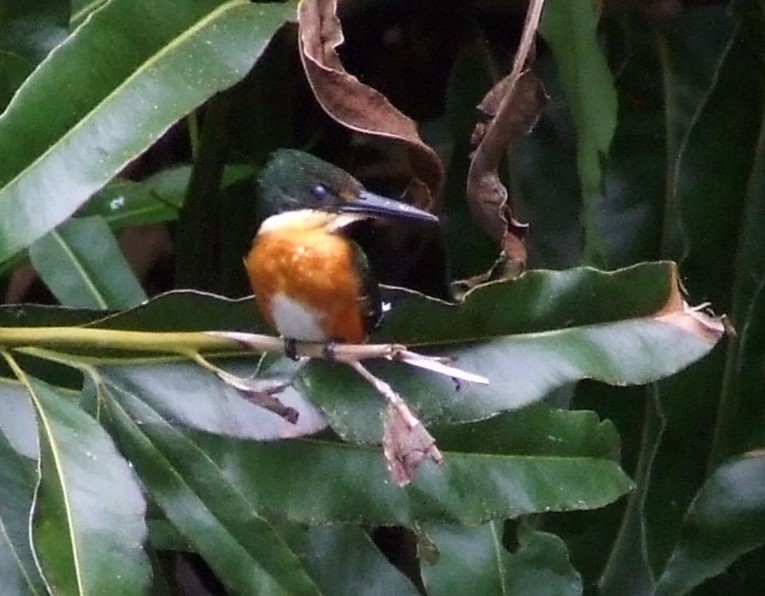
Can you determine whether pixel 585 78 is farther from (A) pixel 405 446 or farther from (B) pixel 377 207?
(A) pixel 405 446

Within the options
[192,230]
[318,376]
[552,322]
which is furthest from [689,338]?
[192,230]

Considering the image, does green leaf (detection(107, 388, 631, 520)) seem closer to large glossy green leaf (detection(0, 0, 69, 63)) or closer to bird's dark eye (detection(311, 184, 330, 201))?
bird's dark eye (detection(311, 184, 330, 201))

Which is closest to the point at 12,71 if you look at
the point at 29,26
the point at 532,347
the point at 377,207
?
the point at 29,26

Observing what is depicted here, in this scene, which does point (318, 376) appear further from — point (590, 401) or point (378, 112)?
point (590, 401)

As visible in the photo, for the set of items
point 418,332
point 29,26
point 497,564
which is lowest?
point 497,564

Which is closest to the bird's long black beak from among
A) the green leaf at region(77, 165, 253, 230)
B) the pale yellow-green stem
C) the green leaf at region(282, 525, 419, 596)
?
the pale yellow-green stem

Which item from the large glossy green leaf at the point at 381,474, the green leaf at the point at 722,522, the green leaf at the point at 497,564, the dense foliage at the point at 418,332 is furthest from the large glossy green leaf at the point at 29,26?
the green leaf at the point at 722,522
